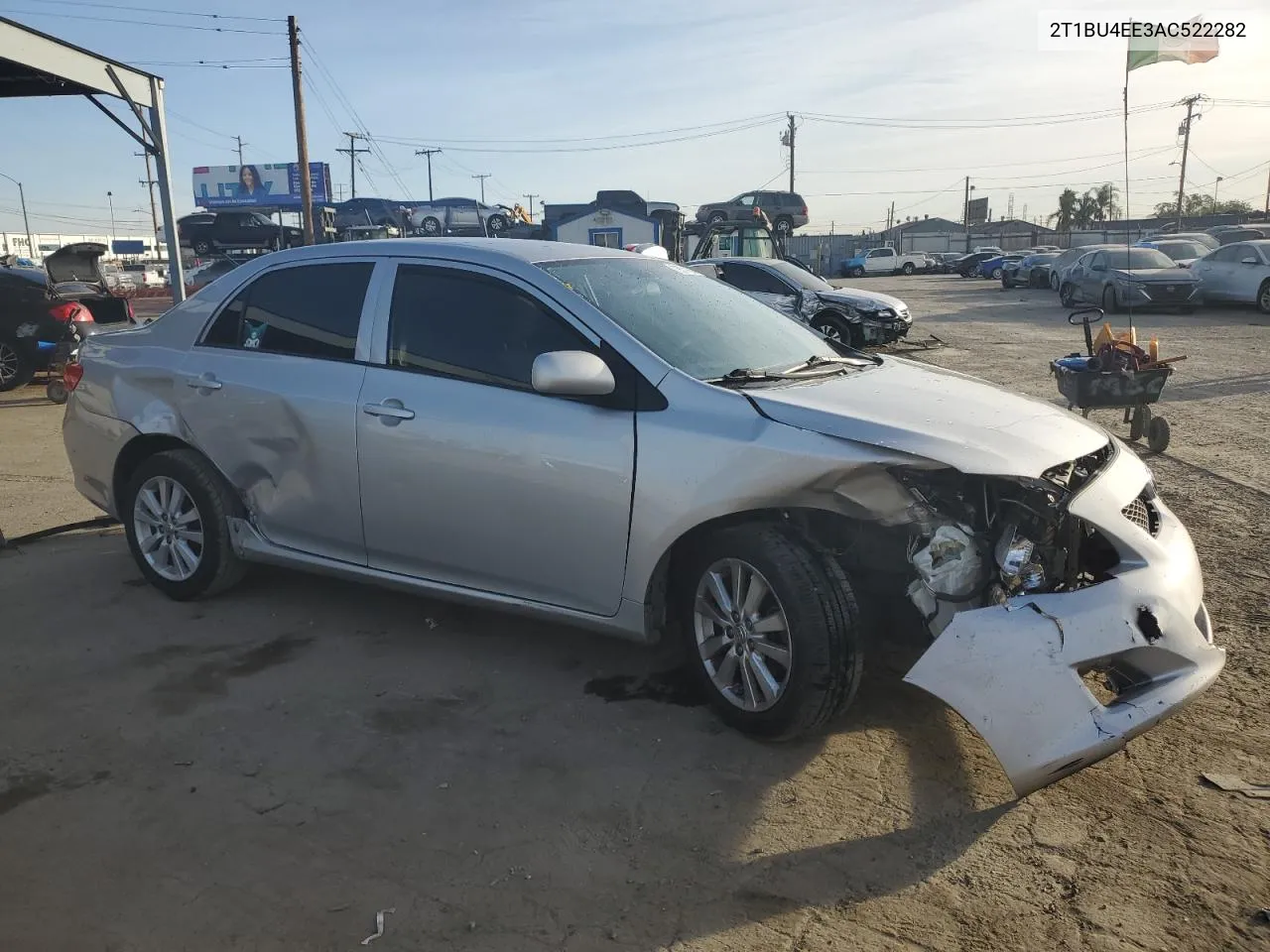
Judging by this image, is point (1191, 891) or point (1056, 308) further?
point (1056, 308)

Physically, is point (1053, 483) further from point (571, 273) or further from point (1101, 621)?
point (571, 273)

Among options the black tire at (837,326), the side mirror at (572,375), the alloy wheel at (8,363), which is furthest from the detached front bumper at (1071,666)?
the alloy wheel at (8,363)

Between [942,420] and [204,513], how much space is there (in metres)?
3.41

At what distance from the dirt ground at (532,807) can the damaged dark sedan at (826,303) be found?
9975 millimetres

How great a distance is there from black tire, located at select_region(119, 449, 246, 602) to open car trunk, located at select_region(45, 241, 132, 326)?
29.8ft

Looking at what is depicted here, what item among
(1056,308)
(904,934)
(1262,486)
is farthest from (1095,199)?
(904,934)

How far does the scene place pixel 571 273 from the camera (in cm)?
402

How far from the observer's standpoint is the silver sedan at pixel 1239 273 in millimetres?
19438

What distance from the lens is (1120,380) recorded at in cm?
729

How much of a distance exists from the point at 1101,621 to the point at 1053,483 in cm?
49

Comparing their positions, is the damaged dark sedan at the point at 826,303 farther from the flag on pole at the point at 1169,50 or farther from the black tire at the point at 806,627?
the black tire at the point at 806,627

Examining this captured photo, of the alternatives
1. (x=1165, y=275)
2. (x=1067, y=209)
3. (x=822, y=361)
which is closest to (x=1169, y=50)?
(x=822, y=361)

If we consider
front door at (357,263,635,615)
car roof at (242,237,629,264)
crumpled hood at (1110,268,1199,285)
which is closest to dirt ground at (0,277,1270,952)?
front door at (357,263,635,615)

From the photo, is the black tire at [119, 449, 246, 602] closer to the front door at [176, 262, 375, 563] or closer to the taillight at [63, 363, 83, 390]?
the front door at [176, 262, 375, 563]
